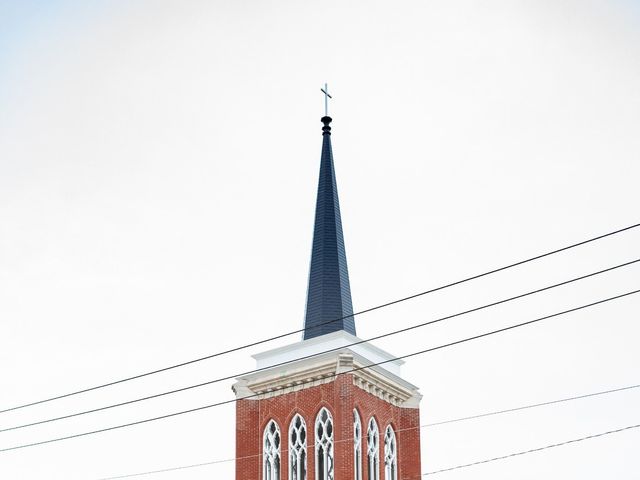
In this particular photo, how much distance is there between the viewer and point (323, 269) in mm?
45250

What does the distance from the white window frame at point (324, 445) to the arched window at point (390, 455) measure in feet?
8.81

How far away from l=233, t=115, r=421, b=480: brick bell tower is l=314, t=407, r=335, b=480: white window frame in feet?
0.10

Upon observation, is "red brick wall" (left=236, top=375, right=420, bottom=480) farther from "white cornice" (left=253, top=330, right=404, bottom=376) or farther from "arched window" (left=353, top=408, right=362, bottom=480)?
"white cornice" (left=253, top=330, right=404, bottom=376)

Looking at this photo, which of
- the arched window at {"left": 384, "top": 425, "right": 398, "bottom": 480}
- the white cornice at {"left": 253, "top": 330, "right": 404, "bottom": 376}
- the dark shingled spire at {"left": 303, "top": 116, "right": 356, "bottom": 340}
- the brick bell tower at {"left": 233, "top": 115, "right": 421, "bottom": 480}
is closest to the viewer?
the brick bell tower at {"left": 233, "top": 115, "right": 421, "bottom": 480}

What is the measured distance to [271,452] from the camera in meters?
42.2

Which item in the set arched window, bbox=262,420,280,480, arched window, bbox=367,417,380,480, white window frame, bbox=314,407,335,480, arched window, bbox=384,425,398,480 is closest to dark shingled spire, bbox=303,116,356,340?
white window frame, bbox=314,407,335,480

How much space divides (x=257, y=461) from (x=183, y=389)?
49.3ft

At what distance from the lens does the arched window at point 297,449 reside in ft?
136

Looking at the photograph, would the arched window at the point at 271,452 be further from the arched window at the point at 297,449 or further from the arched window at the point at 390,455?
the arched window at the point at 390,455

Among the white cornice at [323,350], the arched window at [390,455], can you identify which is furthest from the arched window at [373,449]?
the white cornice at [323,350]

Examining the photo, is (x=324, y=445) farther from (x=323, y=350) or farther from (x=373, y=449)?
(x=323, y=350)

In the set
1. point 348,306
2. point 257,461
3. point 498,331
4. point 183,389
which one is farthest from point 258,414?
point 498,331

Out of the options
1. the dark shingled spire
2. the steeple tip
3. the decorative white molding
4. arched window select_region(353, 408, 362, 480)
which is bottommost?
arched window select_region(353, 408, 362, 480)

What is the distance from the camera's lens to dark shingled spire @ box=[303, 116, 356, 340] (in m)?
44.2
